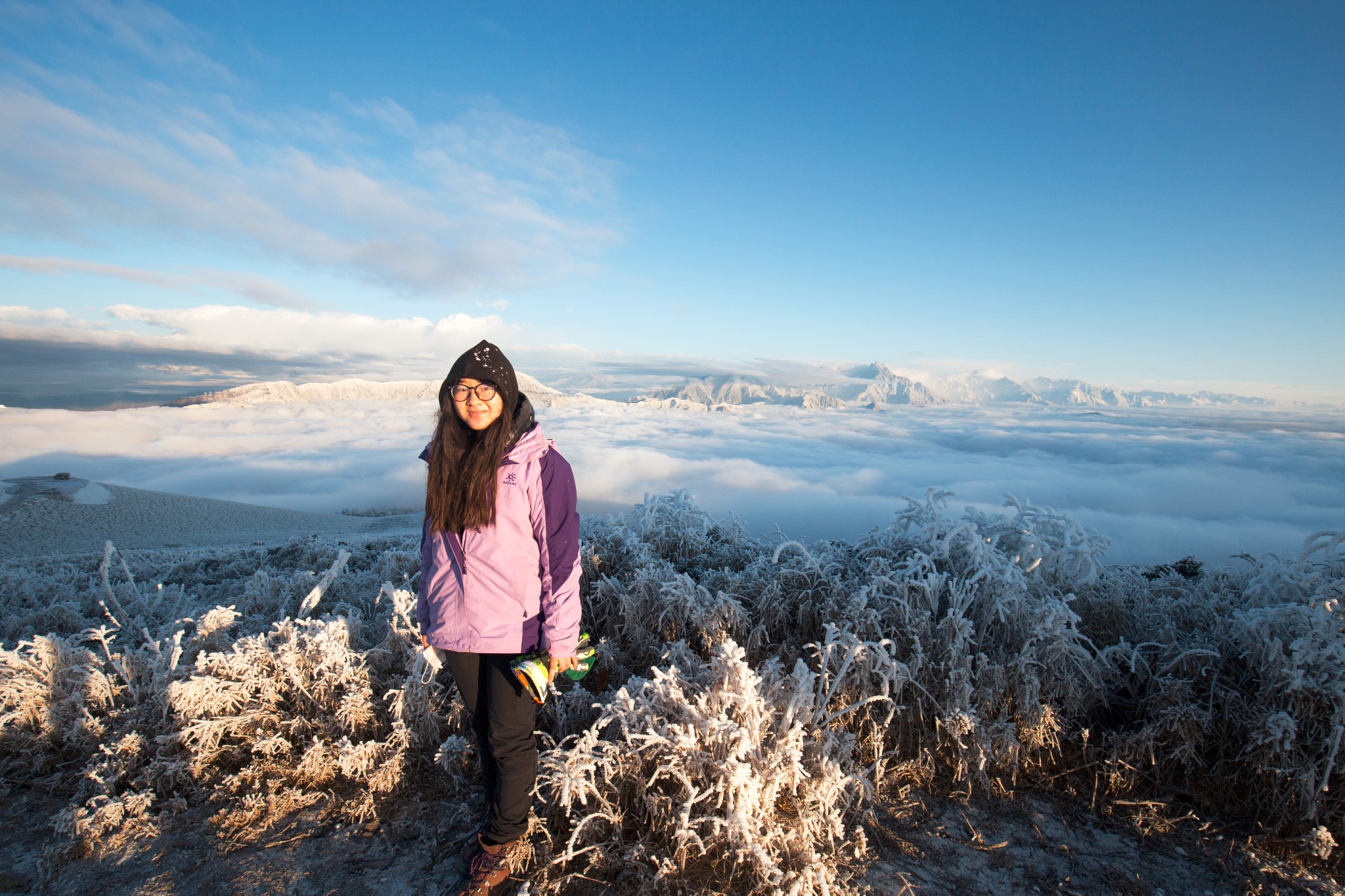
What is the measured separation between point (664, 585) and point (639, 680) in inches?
35.1

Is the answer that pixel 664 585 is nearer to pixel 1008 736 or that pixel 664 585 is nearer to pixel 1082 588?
pixel 1008 736

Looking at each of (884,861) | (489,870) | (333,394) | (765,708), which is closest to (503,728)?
(489,870)

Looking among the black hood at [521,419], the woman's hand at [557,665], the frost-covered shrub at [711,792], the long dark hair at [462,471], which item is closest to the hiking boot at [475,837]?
the frost-covered shrub at [711,792]

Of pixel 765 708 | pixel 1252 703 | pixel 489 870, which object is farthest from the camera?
pixel 1252 703

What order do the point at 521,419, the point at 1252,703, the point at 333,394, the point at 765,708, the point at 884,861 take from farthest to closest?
the point at 333,394, the point at 1252,703, the point at 765,708, the point at 884,861, the point at 521,419

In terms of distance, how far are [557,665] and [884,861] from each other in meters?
1.72

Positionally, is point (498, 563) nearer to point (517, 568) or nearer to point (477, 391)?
point (517, 568)

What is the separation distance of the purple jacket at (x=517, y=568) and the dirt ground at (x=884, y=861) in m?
1.03

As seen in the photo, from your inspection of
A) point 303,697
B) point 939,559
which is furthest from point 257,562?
point 939,559

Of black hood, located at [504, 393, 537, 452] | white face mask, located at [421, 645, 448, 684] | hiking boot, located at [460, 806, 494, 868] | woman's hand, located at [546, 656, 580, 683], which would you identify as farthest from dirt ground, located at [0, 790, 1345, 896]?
black hood, located at [504, 393, 537, 452]

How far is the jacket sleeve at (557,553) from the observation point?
2154 millimetres

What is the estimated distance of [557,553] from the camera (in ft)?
7.12

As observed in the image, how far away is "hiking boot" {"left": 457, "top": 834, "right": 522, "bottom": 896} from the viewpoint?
2086 mm

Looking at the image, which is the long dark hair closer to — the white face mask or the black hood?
the black hood
